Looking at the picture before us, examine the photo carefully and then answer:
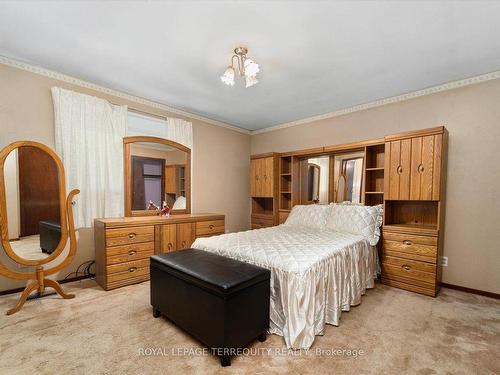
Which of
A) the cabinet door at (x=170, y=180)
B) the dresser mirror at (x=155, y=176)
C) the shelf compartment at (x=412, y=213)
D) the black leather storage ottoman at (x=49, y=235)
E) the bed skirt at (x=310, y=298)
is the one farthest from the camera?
the cabinet door at (x=170, y=180)

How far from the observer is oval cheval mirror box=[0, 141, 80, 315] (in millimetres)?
2188

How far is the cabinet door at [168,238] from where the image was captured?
302cm

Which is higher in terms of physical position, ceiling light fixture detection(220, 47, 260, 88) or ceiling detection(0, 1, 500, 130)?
ceiling detection(0, 1, 500, 130)

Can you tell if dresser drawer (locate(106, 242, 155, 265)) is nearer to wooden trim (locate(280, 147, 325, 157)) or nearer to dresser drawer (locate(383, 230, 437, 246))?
wooden trim (locate(280, 147, 325, 157))

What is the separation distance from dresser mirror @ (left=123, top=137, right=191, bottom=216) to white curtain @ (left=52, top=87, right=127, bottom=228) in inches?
4.8

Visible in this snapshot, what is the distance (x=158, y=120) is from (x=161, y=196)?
3.92 ft

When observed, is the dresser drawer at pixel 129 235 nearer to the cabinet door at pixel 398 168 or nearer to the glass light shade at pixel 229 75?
the glass light shade at pixel 229 75

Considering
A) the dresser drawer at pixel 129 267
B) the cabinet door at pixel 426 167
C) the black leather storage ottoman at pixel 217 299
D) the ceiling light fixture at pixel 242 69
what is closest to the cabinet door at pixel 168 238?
the dresser drawer at pixel 129 267

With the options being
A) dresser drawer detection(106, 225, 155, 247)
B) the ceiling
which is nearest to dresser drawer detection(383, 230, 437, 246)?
the ceiling

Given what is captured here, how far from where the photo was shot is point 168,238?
3.08 metres

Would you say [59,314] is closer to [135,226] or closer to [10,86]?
[135,226]

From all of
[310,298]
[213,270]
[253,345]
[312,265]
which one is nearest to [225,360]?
[253,345]

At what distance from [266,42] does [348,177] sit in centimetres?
242

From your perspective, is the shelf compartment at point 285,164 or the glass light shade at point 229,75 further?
the shelf compartment at point 285,164
